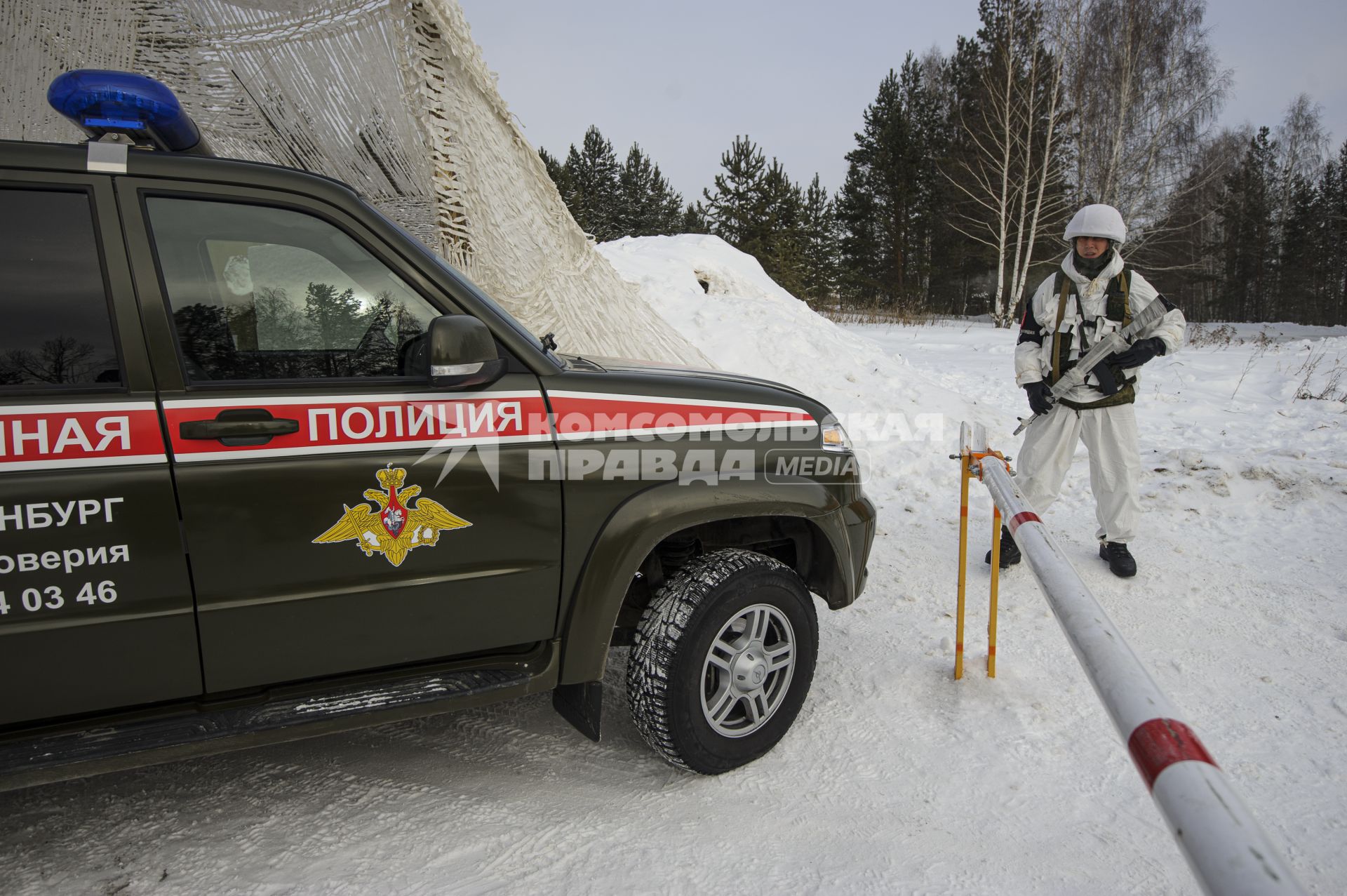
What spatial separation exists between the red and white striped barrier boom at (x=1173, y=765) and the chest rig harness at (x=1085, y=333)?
2957 mm

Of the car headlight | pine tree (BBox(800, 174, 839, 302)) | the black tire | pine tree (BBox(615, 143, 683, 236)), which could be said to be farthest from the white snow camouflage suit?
pine tree (BBox(615, 143, 683, 236))

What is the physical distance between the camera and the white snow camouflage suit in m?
4.24

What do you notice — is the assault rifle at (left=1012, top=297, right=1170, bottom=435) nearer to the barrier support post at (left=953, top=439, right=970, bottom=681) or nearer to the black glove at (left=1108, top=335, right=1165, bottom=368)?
the black glove at (left=1108, top=335, right=1165, bottom=368)

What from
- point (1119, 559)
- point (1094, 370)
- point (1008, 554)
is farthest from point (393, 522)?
point (1119, 559)

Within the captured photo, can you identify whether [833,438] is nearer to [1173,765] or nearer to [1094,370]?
[1173,765]

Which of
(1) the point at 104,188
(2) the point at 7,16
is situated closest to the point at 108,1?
(2) the point at 7,16

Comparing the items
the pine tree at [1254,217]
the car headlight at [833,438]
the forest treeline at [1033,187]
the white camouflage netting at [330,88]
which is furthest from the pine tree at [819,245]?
the car headlight at [833,438]

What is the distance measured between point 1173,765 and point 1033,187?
81.7ft

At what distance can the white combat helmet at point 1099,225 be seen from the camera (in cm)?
407

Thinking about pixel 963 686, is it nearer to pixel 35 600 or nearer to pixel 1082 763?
pixel 1082 763

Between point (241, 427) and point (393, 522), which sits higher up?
point (241, 427)

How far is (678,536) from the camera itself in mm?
2699

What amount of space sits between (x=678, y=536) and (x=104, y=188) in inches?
75.6

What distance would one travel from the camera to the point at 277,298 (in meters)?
2.17
